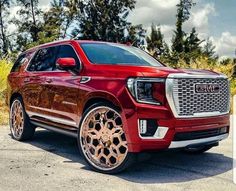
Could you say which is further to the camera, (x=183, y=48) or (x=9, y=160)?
(x=183, y=48)

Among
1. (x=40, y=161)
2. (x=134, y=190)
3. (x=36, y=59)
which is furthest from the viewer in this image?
(x=36, y=59)

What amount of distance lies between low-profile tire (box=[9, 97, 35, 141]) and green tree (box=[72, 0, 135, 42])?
41071 mm

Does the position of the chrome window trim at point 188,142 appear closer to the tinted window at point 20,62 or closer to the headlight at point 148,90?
the headlight at point 148,90

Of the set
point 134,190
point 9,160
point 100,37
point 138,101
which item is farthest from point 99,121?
point 100,37

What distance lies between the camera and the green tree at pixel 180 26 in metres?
50.2

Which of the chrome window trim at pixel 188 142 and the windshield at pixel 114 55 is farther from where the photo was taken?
the windshield at pixel 114 55

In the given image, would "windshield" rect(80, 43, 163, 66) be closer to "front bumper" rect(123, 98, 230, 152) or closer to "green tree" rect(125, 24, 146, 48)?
"front bumper" rect(123, 98, 230, 152)

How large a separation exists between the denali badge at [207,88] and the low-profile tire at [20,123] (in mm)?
3307

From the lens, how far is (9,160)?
5.68m

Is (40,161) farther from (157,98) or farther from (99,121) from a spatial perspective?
(157,98)

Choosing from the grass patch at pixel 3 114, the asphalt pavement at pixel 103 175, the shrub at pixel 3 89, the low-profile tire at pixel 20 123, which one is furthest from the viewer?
the shrub at pixel 3 89

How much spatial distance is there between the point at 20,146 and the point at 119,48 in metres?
2.33

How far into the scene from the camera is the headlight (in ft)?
15.2

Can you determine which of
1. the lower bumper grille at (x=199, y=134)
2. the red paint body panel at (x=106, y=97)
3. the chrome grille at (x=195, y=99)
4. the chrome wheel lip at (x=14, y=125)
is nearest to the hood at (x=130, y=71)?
the red paint body panel at (x=106, y=97)
